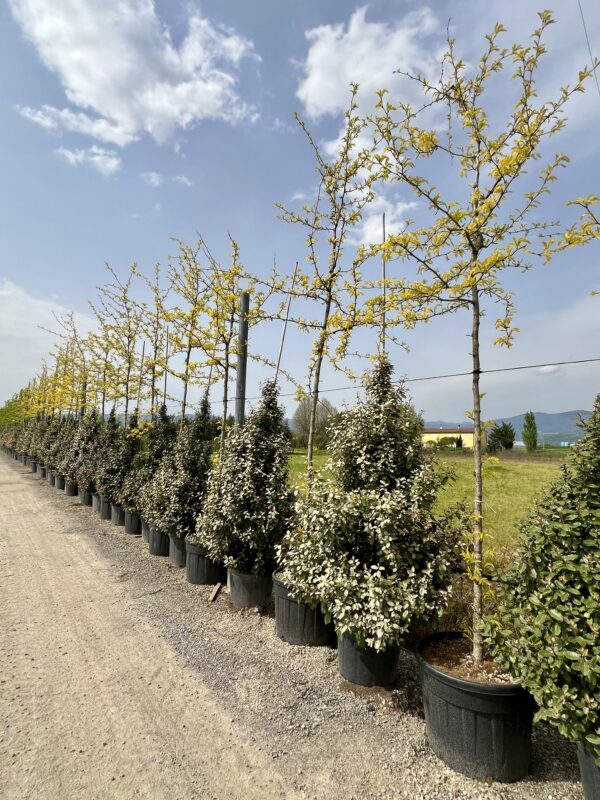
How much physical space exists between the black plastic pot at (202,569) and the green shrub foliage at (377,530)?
6.17ft

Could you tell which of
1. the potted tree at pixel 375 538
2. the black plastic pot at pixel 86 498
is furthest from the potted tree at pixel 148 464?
the potted tree at pixel 375 538

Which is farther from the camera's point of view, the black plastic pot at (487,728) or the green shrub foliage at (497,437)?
the green shrub foliage at (497,437)

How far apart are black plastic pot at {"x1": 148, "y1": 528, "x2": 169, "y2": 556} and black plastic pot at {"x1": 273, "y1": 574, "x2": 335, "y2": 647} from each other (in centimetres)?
322

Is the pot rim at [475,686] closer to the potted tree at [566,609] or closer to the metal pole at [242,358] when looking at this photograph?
the potted tree at [566,609]

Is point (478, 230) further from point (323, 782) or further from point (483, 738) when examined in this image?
point (323, 782)

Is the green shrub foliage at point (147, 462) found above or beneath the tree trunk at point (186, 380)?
beneath

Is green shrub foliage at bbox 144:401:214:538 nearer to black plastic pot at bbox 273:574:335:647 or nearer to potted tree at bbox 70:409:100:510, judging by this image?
black plastic pot at bbox 273:574:335:647

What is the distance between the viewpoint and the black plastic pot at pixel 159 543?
653 centimetres

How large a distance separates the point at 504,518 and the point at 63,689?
22.1 ft

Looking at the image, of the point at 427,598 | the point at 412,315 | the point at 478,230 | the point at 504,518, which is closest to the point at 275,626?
the point at 427,598

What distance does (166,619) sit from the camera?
14.2ft

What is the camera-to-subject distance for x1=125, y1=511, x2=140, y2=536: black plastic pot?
7.86 meters

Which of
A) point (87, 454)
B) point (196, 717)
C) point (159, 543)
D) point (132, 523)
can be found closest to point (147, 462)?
point (132, 523)

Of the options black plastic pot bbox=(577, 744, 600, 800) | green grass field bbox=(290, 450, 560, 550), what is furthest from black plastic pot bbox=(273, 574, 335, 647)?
black plastic pot bbox=(577, 744, 600, 800)
